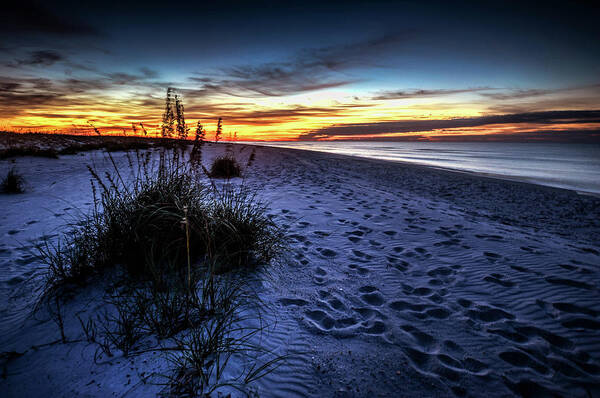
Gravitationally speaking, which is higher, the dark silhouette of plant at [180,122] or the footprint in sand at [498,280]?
the dark silhouette of plant at [180,122]

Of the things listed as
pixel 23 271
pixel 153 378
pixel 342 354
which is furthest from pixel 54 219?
pixel 342 354

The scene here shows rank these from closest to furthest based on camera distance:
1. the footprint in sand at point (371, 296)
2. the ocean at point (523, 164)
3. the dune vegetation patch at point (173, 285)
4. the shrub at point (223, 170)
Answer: the dune vegetation patch at point (173, 285)
the footprint in sand at point (371, 296)
the shrub at point (223, 170)
the ocean at point (523, 164)

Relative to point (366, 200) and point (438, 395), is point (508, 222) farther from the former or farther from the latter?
point (438, 395)

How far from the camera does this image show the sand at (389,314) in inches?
74.0

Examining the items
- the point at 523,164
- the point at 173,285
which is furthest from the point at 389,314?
the point at 523,164

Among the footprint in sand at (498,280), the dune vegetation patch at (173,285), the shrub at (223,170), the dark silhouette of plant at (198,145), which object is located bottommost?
the footprint in sand at (498,280)

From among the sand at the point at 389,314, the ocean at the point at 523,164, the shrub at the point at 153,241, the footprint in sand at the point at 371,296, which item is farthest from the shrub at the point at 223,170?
the ocean at the point at 523,164

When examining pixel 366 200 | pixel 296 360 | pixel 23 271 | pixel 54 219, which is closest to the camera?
pixel 296 360

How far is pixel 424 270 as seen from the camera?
3.73 m

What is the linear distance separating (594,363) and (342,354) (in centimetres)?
215

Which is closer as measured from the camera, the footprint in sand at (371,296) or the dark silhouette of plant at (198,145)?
the footprint in sand at (371,296)

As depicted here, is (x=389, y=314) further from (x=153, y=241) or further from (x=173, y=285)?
(x=153, y=241)

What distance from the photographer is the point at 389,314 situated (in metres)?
2.74

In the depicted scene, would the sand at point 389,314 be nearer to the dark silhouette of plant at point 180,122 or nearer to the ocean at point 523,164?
the dark silhouette of plant at point 180,122
